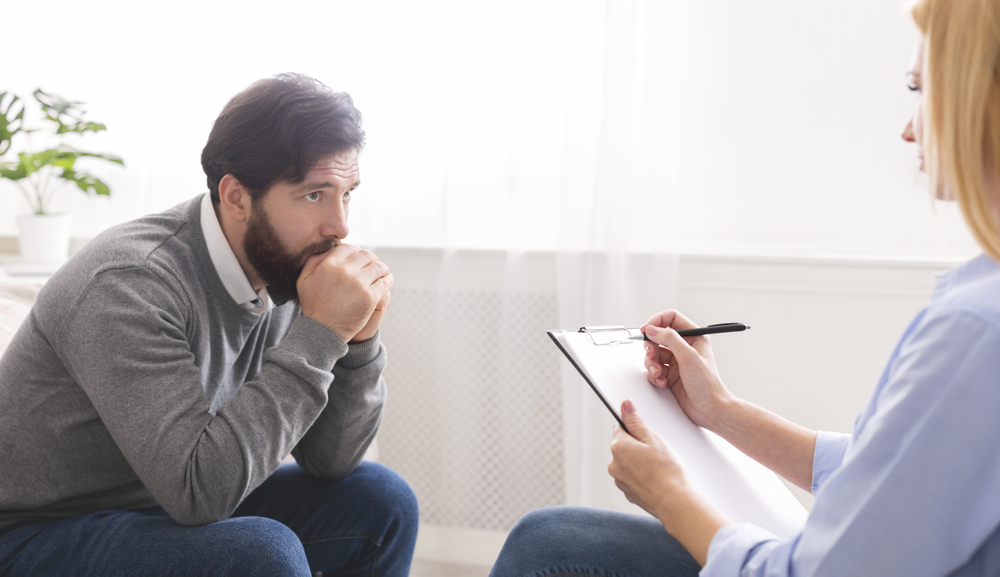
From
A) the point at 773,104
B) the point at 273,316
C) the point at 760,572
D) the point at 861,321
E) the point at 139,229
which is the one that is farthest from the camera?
the point at 773,104

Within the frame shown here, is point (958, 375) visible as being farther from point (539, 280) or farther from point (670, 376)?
point (539, 280)

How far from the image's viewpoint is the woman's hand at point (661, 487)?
0.70m

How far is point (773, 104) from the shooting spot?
1.81 m

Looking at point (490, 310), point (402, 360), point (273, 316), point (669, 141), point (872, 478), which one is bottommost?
point (402, 360)

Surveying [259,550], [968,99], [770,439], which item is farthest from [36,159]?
[968,99]

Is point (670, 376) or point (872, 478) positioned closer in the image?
point (872, 478)

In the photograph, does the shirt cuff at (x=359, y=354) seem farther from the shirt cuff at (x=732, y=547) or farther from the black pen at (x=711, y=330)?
the shirt cuff at (x=732, y=547)

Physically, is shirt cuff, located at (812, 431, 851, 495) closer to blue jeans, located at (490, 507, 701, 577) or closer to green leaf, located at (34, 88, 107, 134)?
blue jeans, located at (490, 507, 701, 577)

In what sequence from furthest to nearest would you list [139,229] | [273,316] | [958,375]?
→ 1. [273,316]
2. [139,229]
3. [958,375]

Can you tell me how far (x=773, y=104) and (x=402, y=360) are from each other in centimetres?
114

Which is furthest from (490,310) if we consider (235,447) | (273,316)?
(235,447)

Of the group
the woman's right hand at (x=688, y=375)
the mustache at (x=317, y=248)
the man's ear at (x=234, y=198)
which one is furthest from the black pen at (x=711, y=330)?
the man's ear at (x=234, y=198)

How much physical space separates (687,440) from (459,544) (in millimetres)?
1216

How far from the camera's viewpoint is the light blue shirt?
0.50 m
